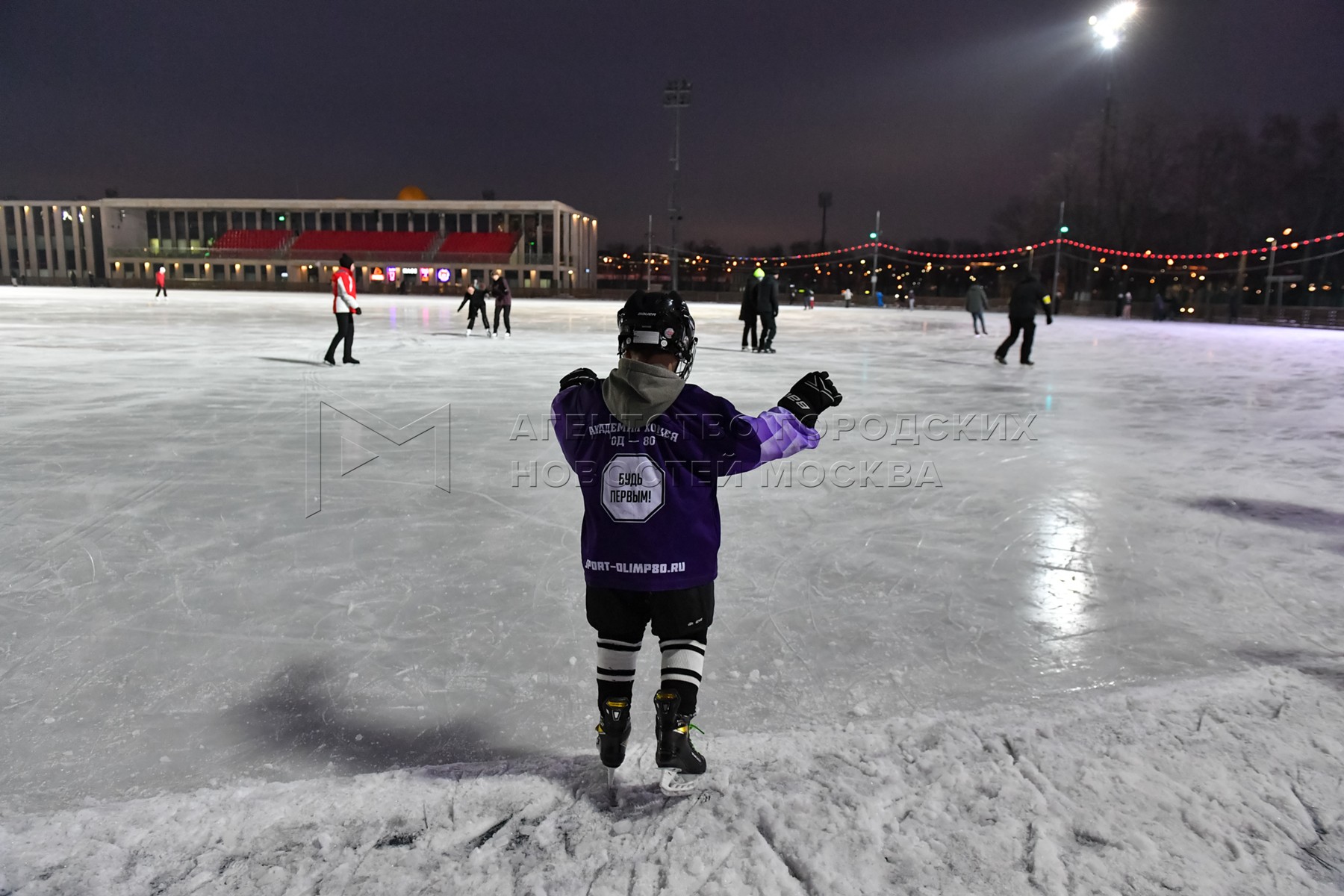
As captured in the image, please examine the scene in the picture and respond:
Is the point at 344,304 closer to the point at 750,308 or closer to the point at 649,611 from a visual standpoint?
the point at 750,308

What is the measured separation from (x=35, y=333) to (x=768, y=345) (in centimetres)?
1235

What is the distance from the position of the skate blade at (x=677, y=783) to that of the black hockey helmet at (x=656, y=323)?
3.09 feet

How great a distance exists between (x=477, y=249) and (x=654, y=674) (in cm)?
6297

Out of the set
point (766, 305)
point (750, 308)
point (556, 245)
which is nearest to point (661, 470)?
point (766, 305)

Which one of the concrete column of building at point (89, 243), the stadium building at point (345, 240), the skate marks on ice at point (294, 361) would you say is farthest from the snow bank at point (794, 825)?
the concrete column of building at point (89, 243)

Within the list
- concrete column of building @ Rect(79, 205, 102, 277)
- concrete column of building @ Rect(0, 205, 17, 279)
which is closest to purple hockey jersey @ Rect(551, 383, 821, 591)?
concrete column of building @ Rect(79, 205, 102, 277)

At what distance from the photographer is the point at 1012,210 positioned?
52281 millimetres

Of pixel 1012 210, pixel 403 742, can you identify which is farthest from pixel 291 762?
pixel 1012 210

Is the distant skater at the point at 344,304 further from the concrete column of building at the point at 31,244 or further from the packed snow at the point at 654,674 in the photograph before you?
the concrete column of building at the point at 31,244

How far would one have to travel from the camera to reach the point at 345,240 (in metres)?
65.2

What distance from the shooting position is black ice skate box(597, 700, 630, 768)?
1.92 meters

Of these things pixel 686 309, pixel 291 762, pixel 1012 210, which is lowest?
pixel 291 762

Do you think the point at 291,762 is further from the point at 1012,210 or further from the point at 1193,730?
the point at 1012,210

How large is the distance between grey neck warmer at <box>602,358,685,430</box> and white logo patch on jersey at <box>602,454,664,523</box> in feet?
0.26
